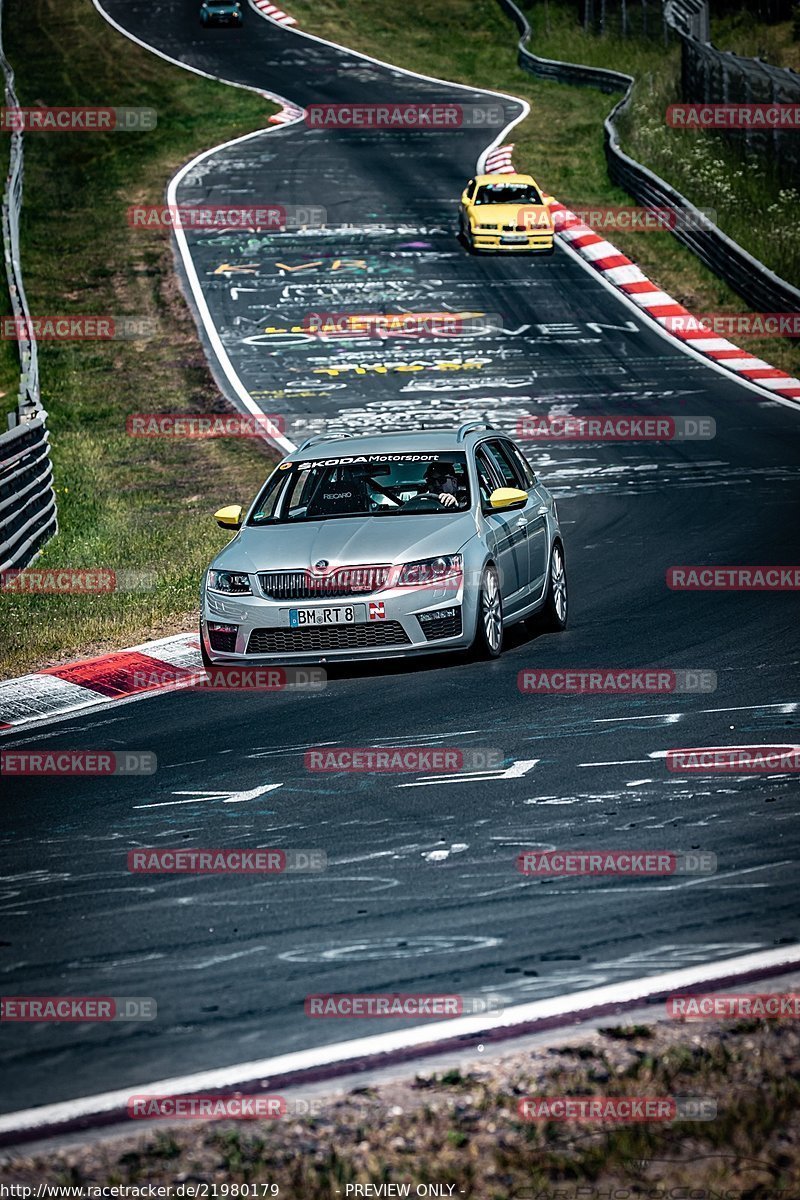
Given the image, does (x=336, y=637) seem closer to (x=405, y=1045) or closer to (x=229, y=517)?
(x=229, y=517)

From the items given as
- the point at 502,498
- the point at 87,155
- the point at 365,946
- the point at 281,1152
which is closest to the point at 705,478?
the point at 502,498

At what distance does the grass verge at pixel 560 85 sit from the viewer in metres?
33.1

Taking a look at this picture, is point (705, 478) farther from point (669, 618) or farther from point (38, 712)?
point (38, 712)
